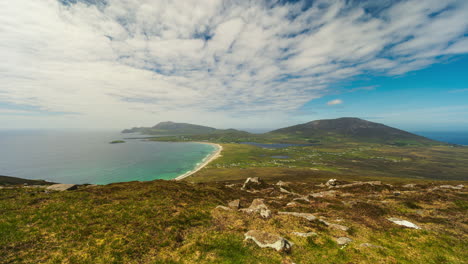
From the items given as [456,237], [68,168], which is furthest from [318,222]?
[68,168]

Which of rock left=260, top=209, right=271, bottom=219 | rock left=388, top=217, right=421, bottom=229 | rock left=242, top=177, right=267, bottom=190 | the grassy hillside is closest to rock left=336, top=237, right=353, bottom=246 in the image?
the grassy hillside

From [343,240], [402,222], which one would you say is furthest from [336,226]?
[402,222]

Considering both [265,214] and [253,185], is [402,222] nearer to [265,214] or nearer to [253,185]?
[265,214]

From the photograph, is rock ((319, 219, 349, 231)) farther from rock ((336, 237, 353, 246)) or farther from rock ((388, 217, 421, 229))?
rock ((388, 217, 421, 229))

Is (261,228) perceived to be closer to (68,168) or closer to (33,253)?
(33,253)

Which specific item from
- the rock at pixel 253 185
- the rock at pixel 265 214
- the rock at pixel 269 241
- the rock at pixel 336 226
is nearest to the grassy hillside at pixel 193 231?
the rock at pixel 336 226

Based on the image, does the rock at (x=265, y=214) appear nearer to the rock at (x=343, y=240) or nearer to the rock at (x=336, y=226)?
the rock at (x=336, y=226)
